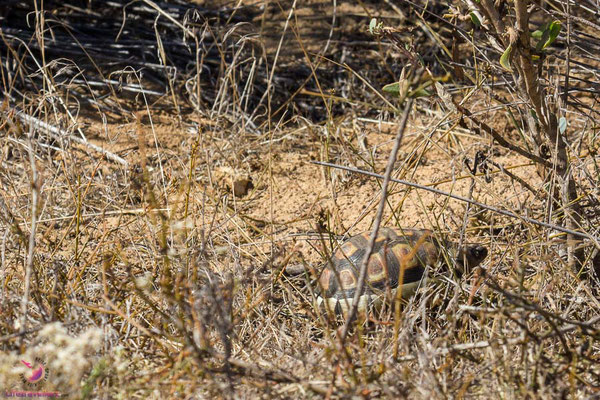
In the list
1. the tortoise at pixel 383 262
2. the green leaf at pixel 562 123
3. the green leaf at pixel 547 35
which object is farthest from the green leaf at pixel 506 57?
the tortoise at pixel 383 262

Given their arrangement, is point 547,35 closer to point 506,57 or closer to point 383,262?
point 506,57

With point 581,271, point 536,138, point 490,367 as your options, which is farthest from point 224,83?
point 490,367

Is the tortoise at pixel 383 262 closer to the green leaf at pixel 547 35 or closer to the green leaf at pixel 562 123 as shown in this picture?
the green leaf at pixel 562 123

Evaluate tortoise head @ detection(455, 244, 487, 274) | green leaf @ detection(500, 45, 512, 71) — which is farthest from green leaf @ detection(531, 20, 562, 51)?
tortoise head @ detection(455, 244, 487, 274)

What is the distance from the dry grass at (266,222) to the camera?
1894mm

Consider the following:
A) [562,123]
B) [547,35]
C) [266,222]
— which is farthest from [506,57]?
[266,222]

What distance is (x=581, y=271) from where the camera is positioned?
2561mm

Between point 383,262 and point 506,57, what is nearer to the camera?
point 506,57

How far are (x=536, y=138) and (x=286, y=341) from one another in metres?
1.19

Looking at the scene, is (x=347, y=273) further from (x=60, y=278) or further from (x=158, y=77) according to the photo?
(x=158, y=77)

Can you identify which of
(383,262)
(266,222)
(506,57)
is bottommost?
(266,222)

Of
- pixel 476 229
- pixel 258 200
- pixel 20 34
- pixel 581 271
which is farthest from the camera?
pixel 20 34

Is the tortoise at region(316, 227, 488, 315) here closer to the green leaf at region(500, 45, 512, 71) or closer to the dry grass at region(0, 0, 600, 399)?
the dry grass at region(0, 0, 600, 399)

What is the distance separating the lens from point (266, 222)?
136 inches
